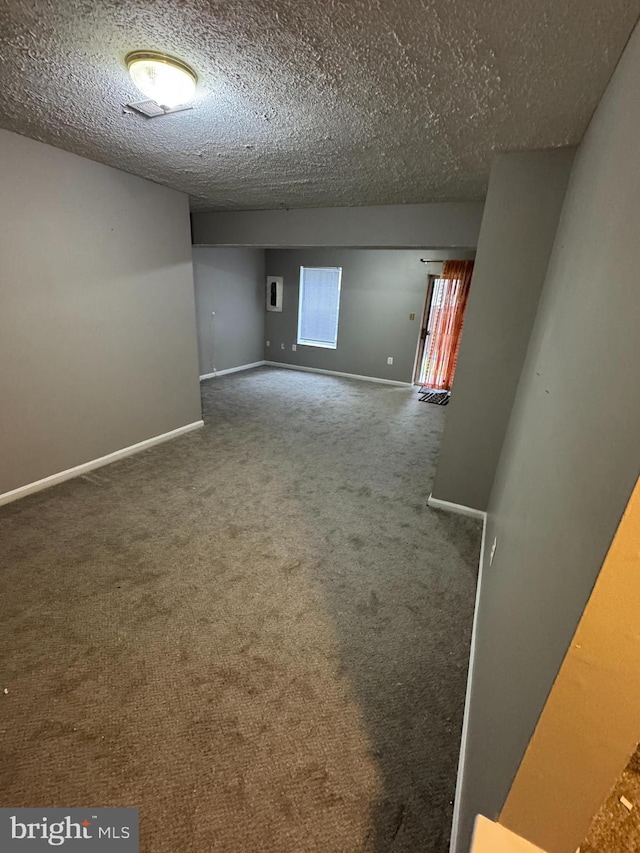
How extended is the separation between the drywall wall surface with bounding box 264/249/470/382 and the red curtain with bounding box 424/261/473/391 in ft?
0.85

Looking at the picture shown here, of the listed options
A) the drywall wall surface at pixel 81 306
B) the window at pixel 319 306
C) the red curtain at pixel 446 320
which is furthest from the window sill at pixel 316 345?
the drywall wall surface at pixel 81 306

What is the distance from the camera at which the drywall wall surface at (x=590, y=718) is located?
465 millimetres

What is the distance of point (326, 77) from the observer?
Result: 4.60ft

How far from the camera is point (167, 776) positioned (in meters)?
1.15

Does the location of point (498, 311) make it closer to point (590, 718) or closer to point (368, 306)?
point (590, 718)

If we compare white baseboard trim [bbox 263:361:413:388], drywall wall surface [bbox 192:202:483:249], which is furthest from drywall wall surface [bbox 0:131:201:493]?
white baseboard trim [bbox 263:361:413:388]

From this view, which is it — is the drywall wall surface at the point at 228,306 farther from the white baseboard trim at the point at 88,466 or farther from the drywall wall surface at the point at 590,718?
the drywall wall surface at the point at 590,718

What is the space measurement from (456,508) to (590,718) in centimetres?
228

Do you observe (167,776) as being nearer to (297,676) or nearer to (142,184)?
(297,676)

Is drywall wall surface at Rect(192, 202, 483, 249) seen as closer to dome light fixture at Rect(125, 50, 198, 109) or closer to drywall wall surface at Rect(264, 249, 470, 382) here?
dome light fixture at Rect(125, 50, 198, 109)

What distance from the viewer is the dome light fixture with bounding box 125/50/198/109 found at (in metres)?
1.33

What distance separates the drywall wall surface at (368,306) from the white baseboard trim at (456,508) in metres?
3.75

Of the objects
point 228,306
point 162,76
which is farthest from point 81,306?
point 228,306

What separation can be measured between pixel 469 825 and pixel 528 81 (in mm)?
2331
